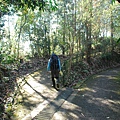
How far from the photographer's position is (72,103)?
7059 millimetres

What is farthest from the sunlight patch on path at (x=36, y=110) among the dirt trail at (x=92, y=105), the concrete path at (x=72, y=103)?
the dirt trail at (x=92, y=105)

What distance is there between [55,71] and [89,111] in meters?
3.08

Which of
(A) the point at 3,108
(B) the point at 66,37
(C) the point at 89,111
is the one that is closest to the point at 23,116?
(A) the point at 3,108

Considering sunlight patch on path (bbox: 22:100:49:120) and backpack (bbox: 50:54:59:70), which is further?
backpack (bbox: 50:54:59:70)

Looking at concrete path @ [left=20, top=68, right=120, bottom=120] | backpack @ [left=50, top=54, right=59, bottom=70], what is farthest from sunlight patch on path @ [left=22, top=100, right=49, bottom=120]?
backpack @ [left=50, top=54, right=59, bottom=70]

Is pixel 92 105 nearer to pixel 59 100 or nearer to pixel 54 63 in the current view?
pixel 59 100

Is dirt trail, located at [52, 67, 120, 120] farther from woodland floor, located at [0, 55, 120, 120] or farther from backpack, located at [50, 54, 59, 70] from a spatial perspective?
backpack, located at [50, 54, 59, 70]

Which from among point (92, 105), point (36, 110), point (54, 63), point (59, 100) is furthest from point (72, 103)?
point (54, 63)

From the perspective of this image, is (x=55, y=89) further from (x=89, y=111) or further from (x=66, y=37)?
(x=66, y=37)

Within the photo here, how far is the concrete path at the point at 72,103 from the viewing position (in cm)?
589

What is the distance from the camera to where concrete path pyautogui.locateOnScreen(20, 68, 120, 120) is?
19.3 ft

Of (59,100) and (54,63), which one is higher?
(54,63)

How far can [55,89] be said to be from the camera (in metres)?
8.84

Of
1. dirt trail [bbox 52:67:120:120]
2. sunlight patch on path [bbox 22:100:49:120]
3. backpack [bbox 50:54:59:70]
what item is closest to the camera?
sunlight patch on path [bbox 22:100:49:120]
